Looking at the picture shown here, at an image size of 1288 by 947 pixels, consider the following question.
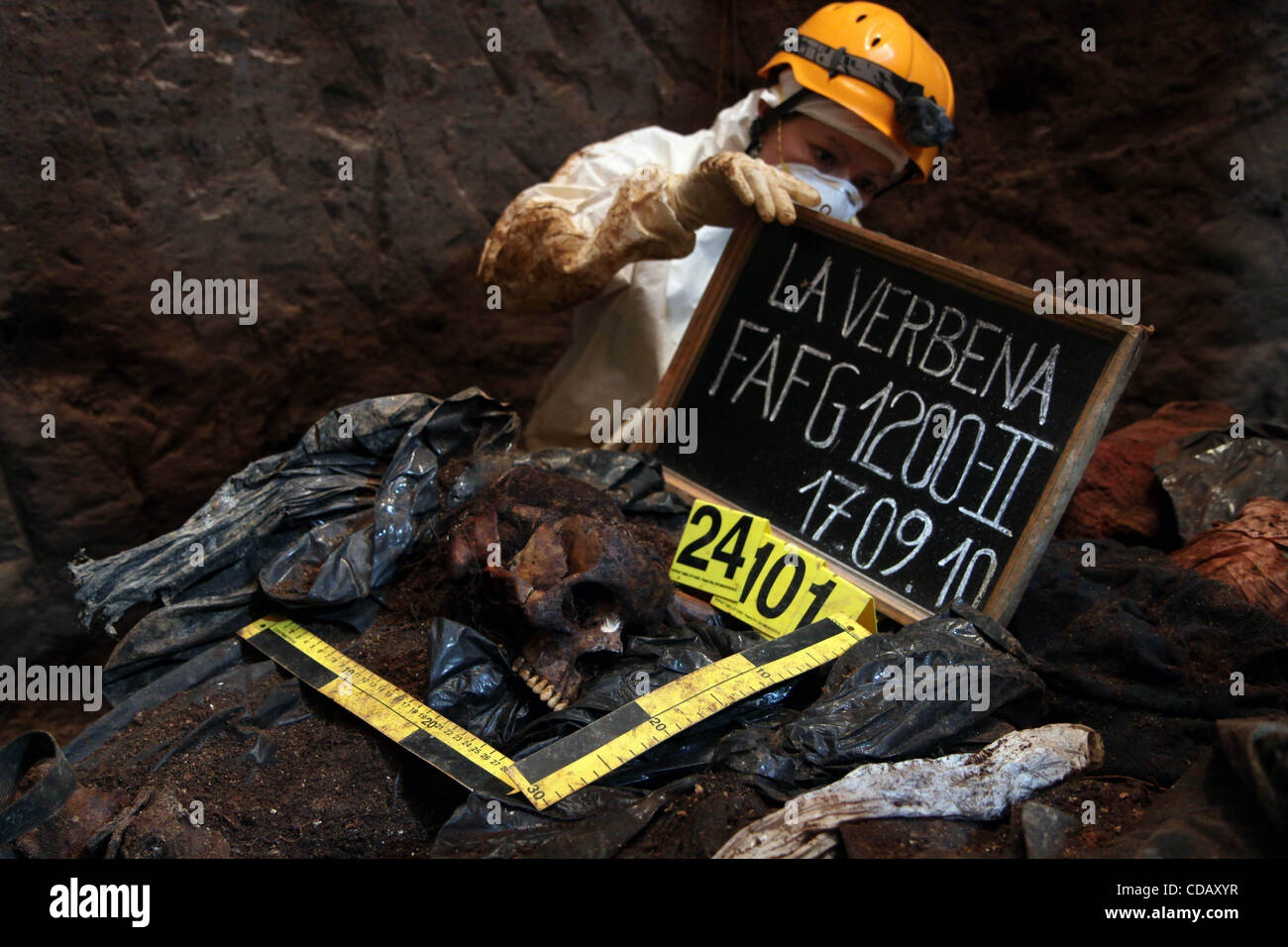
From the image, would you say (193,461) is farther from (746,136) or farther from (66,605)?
(746,136)

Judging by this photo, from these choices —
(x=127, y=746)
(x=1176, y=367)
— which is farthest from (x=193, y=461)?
(x=1176, y=367)

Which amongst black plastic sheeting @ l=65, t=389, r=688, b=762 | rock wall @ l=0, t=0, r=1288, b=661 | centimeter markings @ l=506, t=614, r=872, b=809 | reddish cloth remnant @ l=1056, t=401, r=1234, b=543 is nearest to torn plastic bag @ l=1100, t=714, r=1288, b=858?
centimeter markings @ l=506, t=614, r=872, b=809

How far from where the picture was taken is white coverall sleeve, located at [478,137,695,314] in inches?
97.4

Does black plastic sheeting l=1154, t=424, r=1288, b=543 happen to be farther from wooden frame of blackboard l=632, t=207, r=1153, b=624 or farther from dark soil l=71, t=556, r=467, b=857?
dark soil l=71, t=556, r=467, b=857

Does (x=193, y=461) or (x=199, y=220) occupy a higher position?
(x=199, y=220)

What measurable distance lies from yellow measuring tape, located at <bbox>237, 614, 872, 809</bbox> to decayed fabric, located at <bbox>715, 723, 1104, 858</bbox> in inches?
10.9

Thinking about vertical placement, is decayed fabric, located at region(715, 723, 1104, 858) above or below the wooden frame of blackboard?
below

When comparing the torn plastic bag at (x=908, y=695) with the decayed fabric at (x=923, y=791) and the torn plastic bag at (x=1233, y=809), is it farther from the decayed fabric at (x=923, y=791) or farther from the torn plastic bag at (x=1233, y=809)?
the torn plastic bag at (x=1233, y=809)

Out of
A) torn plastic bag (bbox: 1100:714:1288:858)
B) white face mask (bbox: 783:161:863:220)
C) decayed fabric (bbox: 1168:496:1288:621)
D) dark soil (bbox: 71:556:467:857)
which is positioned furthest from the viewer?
white face mask (bbox: 783:161:863:220)

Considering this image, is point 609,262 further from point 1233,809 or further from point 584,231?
point 1233,809

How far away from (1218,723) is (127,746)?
1720 mm

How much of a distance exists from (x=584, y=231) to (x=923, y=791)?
167 cm
